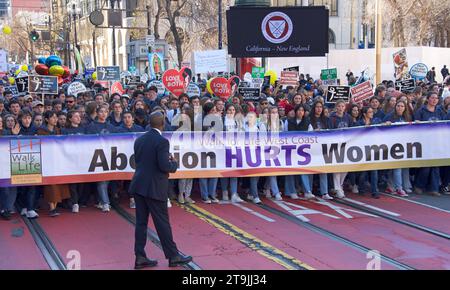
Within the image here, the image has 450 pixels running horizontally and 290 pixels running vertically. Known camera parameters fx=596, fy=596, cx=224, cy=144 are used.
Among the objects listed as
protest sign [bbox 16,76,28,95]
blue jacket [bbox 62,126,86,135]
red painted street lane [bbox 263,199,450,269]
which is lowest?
red painted street lane [bbox 263,199,450,269]

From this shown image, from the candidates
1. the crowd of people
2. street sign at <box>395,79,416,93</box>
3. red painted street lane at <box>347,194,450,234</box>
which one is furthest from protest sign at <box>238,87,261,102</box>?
red painted street lane at <box>347,194,450,234</box>

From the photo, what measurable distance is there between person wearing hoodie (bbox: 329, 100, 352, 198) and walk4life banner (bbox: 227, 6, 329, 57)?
3002 mm

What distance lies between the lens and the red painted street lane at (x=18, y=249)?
7.21m

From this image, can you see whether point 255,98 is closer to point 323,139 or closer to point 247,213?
point 323,139

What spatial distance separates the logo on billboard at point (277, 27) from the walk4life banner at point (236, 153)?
12.5 ft

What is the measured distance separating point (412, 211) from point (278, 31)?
5.67 m

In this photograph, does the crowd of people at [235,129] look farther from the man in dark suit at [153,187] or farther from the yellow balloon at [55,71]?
the yellow balloon at [55,71]

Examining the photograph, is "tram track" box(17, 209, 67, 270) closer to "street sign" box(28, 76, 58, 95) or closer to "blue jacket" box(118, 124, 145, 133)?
"blue jacket" box(118, 124, 145, 133)

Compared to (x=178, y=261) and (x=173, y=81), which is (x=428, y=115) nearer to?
(x=173, y=81)

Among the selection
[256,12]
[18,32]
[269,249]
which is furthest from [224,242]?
[18,32]

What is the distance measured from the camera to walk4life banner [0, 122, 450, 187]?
9562 mm

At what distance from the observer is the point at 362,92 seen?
12.5 meters

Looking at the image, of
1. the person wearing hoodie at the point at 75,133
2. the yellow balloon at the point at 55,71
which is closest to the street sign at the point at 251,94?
the person wearing hoodie at the point at 75,133

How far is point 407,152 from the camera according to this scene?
36.1ft
